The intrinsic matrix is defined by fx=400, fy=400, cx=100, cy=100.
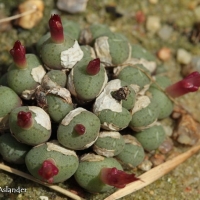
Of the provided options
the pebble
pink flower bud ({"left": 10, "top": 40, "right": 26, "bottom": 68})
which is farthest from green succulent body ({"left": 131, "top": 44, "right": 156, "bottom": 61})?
pink flower bud ({"left": 10, "top": 40, "right": 26, "bottom": 68})

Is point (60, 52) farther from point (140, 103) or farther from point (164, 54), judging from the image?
point (164, 54)

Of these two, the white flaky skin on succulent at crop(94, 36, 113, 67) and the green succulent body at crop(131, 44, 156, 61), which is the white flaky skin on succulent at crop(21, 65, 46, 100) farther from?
the green succulent body at crop(131, 44, 156, 61)

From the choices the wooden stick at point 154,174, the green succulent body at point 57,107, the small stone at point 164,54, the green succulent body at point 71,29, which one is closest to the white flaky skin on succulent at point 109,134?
the green succulent body at point 57,107

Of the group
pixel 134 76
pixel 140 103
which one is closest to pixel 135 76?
pixel 134 76

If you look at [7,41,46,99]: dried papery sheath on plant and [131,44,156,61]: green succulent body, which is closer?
[7,41,46,99]: dried papery sheath on plant

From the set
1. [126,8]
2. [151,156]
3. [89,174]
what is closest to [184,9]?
[126,8]

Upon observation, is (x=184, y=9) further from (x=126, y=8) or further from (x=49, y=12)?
(x=49, y=12)
